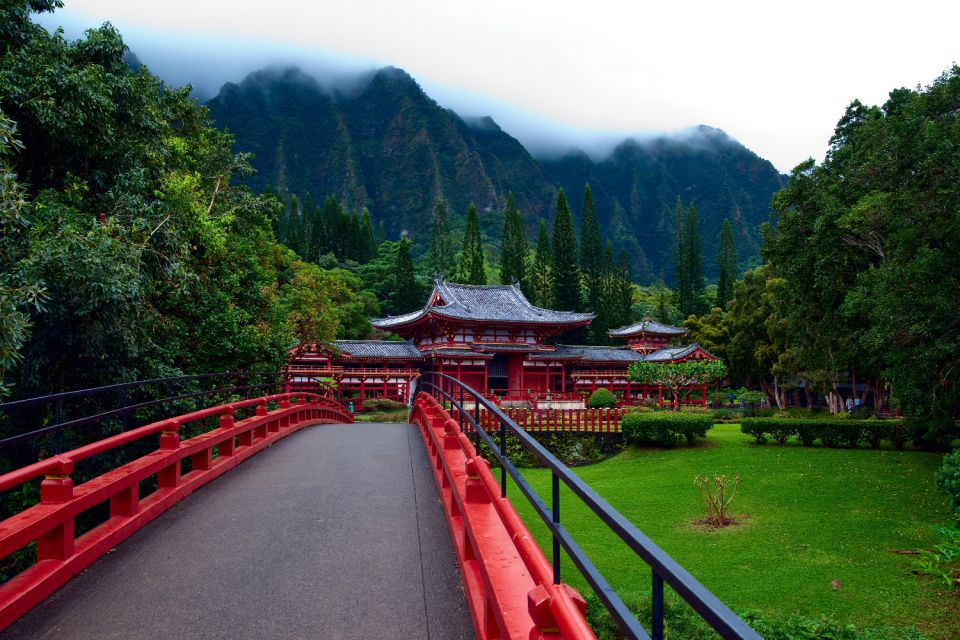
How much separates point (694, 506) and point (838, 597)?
539 cm

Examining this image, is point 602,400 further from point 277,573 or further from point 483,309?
point 277,573

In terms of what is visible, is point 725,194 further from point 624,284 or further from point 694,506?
point 694,506

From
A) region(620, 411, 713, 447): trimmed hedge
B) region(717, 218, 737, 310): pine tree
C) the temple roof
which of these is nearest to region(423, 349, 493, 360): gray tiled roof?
the temple roof

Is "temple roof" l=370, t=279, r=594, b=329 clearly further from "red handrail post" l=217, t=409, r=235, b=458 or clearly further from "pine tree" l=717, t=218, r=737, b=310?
"pine tree" l=717, t=218, r=737, b=310

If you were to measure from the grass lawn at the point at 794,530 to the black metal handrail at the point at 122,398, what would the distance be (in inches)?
265

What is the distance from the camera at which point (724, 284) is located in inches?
2712

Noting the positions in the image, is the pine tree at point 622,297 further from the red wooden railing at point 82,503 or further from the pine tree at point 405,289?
the red wooden railing at point 82,503

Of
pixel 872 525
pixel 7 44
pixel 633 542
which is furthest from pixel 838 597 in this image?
pixel 7 44

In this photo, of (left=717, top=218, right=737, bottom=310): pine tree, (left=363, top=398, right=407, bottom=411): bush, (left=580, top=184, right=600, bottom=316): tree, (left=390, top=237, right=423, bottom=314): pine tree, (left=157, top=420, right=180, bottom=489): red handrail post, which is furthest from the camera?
(left=580, top=184, right=600, bottom=316): tree

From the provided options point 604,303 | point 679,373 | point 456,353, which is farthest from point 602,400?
point 604,303

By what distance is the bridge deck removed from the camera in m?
3.87

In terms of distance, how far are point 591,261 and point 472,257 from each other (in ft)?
A: 44.4

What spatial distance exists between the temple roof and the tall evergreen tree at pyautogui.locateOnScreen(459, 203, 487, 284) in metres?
23.6

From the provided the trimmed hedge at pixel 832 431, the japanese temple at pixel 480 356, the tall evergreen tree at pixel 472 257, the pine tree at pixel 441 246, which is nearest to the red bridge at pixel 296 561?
the trimmed hedge at pixel 832 431
